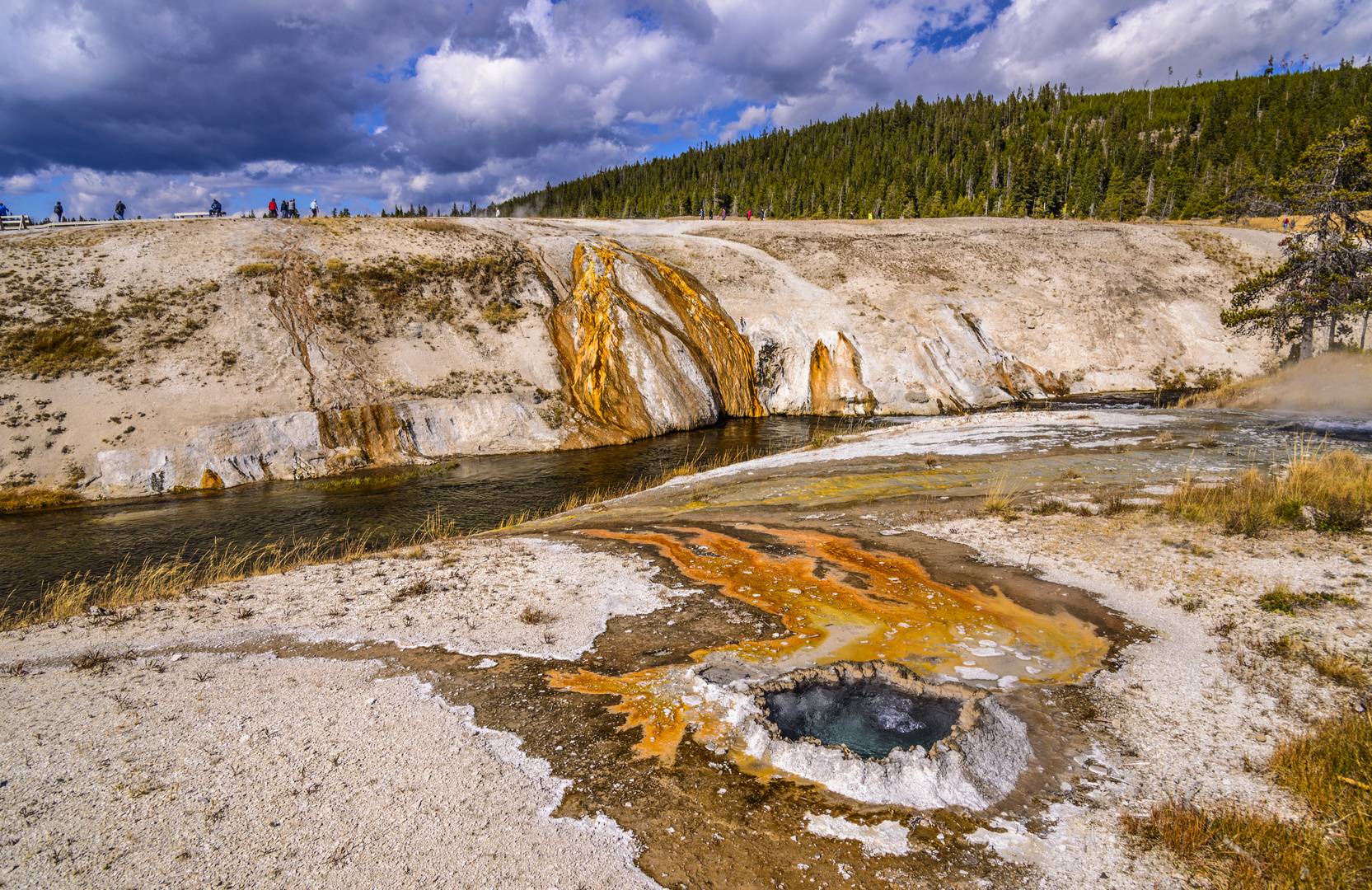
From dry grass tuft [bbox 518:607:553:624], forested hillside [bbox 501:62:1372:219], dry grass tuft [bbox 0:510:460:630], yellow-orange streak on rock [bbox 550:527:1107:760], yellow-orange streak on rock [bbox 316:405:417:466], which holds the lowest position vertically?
dry grass tuft [bbox 0:510:460:630]

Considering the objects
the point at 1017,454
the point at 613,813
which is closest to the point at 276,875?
the point at 613,813

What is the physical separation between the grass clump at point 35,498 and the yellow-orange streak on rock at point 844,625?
21.3 metres

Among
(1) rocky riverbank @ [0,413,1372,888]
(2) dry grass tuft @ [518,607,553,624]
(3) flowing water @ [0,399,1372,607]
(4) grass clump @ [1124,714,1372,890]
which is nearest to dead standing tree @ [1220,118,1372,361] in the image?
(3) flowing water @ [0,399,1372,607]

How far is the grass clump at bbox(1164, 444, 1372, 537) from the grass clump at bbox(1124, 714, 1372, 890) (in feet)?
19.8

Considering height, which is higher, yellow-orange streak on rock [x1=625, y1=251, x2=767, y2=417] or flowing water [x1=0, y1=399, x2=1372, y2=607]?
yellow-orange streak on rock [x1=625, y1=251, x2=767, y2=417]

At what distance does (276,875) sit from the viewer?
3840 mm

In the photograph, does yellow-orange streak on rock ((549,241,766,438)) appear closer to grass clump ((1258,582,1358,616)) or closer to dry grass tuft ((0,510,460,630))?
dry grass tuft ((0,510,460,630))

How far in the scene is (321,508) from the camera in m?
18.7

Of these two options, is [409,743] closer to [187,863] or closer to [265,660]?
[187,863]

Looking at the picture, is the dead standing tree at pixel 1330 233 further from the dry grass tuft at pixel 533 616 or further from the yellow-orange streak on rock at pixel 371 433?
the yellow-orange streak on rock at pixel 371 433

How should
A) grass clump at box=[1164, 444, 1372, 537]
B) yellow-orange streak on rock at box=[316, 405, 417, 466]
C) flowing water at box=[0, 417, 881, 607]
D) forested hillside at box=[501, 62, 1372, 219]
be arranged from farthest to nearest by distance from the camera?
forested hillside at box=[501, 62, 1372, 219]
yellow-orange streak on rock at box=[316, 405, 417, 466]
flowing water at box=[0, 417, 881, 607]
grass clump at box=[1164, 444, 1372, 537]

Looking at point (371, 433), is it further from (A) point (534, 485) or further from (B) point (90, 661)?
(B) point (90, 661)

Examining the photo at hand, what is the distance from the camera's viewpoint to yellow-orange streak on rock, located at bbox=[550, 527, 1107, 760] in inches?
233

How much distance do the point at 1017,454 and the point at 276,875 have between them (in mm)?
17636
